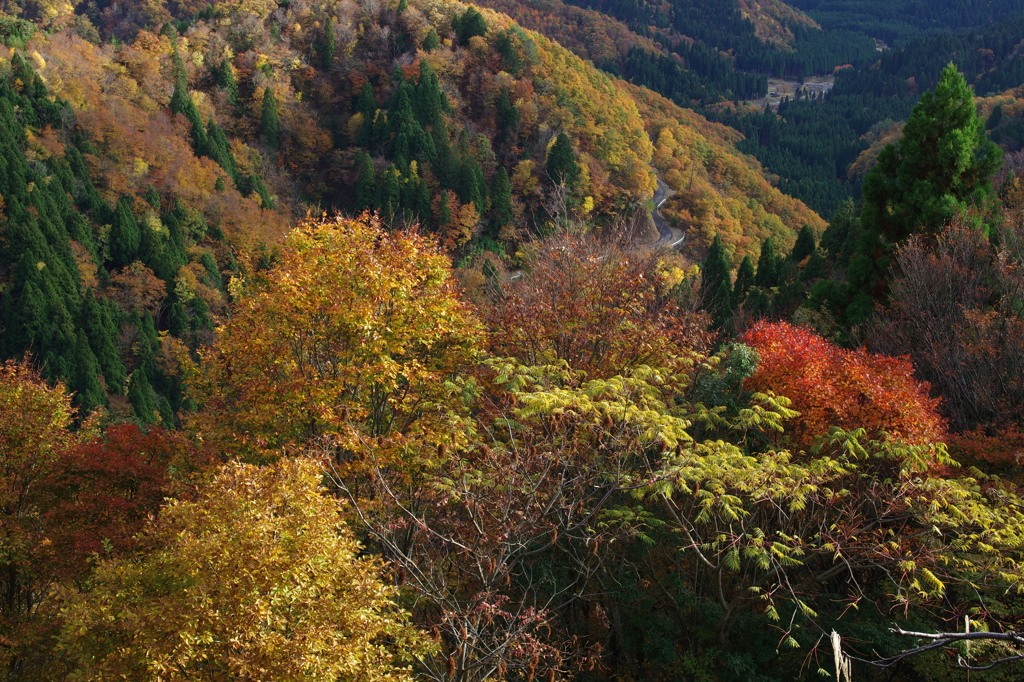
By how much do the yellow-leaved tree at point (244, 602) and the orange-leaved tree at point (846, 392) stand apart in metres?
8.29

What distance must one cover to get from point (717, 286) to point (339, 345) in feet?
109

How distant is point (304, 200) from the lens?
85.9m

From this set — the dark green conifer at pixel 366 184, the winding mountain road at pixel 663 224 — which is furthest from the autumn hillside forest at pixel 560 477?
the dark green conifer at pixel 366 184

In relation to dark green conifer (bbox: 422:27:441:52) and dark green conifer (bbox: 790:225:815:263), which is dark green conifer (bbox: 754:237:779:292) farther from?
dark green conifer (bbox: 422:27:441:52)

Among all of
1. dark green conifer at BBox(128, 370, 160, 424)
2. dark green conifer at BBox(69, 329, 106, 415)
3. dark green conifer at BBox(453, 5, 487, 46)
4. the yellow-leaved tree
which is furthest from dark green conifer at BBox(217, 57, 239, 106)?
the yellow-leaved tree

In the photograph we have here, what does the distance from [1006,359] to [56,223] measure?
6192 centimetres

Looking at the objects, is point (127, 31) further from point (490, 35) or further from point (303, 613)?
point (303, 613)

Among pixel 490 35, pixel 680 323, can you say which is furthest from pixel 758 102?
→ pixel 680 323

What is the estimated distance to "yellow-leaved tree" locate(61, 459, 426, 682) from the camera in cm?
942

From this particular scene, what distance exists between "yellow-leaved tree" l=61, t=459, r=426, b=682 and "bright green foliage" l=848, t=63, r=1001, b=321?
17.9 metres

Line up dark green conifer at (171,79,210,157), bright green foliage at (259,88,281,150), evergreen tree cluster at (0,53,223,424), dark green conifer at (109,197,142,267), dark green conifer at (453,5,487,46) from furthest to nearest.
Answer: dark green conifer at (453,5,487,46), bright green foliage at (259,88,281,150), dark green conifer at (171,79,210,157), dark green conifer at (109,197,142,267), evergreen tree cluster at (0,53,223,424)

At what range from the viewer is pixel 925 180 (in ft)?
74.3

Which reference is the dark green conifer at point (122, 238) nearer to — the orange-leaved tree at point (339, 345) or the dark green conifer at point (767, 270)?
the dark green conifer at point (767, 270)

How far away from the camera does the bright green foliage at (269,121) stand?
285 feet
